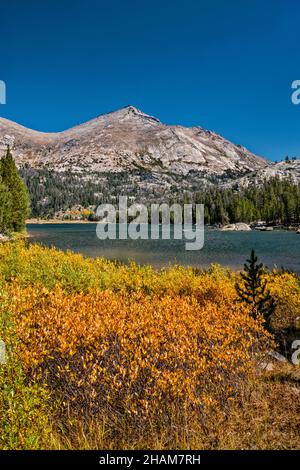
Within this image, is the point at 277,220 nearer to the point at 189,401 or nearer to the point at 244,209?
the point at 244,209

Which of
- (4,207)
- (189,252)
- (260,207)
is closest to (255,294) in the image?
(189,252)

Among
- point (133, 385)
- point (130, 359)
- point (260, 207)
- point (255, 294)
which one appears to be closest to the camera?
point (133, 385)

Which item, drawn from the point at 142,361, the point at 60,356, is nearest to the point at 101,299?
the point at 60,356

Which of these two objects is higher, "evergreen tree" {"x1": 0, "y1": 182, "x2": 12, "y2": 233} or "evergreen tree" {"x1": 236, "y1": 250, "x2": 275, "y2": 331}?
"evergreen tree" {"x1": 0, "y1": 182, "x2": 12, "y2": 233}

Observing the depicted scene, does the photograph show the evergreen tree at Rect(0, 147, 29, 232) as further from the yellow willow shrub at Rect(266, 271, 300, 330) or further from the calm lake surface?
the yellow willow shrub at Rect(266, 271, 300, 330)

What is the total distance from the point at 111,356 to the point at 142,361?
714mm

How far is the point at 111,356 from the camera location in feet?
20.7

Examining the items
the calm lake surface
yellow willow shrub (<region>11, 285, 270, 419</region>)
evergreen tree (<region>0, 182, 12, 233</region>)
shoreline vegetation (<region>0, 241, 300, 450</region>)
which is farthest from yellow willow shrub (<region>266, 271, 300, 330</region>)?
evergreen tree (<region>0, 182, 12, 233</region>)

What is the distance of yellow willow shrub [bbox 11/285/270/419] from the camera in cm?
591

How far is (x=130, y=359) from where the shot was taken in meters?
6.21

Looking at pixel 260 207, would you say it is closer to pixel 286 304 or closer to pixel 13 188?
pixel 13 188

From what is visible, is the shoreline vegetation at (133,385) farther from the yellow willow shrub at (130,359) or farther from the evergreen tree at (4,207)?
the evergreen tree at (4,207)

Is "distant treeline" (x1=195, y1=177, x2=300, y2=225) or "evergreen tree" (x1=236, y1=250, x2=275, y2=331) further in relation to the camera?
"distant treeline" (x1=195, y1=177, x2=300, y2=225)

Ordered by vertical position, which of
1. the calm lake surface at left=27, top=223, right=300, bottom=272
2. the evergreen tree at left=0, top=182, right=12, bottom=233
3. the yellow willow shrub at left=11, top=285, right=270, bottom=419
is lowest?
the calm lake surface at left=27, top=223, right=300, bottom=272
